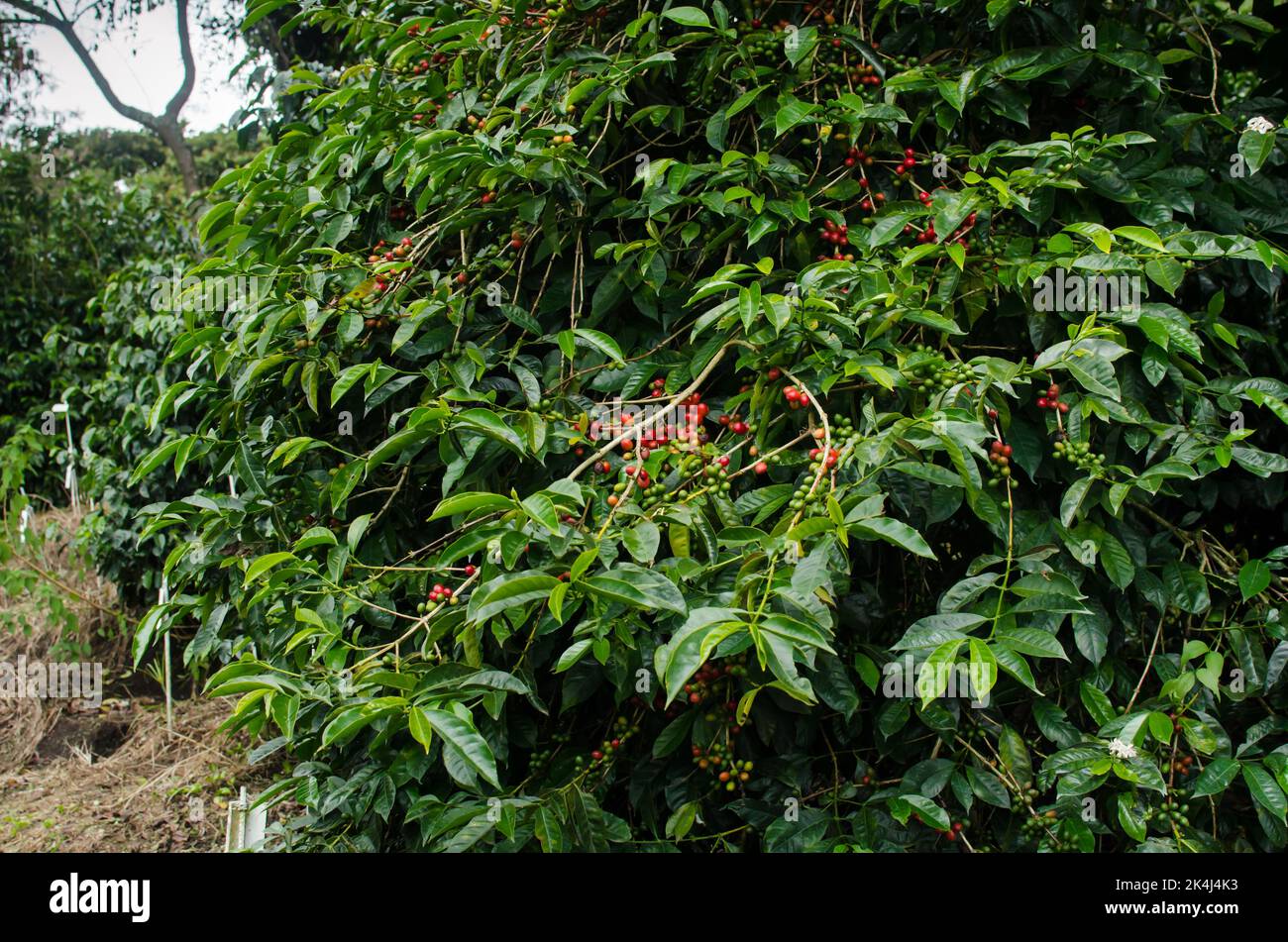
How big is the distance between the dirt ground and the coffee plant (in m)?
1.07

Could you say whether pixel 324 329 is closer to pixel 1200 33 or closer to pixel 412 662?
pixel 412 662

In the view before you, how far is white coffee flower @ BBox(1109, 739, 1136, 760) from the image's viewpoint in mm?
1864

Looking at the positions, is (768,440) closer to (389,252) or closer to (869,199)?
(869,199)

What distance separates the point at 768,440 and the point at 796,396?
0.15 meters

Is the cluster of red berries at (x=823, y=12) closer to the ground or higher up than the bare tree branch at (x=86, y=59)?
closer to the ground

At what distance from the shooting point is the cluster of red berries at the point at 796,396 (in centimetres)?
195

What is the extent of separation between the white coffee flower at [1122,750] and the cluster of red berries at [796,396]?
34.0 inches

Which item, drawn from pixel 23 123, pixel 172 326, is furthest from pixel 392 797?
pixel 23 123

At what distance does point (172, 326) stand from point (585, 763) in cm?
323

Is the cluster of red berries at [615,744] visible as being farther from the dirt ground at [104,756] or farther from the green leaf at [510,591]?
the dirt ground at [104,756]

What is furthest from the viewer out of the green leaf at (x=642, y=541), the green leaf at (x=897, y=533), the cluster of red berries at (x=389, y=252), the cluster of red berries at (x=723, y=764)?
the cluster of red berries at (x=389, y=252)

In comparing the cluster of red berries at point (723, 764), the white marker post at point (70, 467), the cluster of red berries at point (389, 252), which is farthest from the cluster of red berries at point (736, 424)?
the white marker post at point (70, 467)

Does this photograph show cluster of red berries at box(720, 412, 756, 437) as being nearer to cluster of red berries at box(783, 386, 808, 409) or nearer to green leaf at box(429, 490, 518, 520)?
cluster of red berries at box(783, 386, 808, 409)
